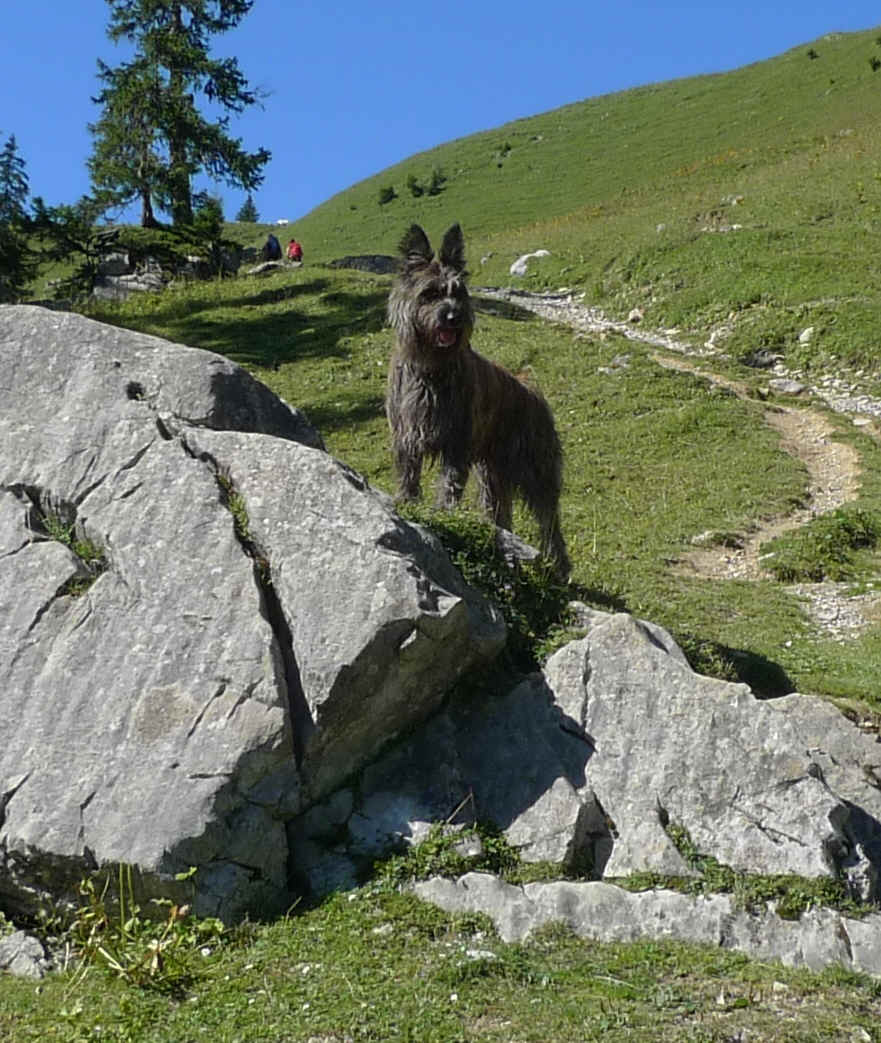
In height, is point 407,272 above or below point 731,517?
above

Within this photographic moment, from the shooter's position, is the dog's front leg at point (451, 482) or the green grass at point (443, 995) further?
the dog's front leg at point (451, 482)

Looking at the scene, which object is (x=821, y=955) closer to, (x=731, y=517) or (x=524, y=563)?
(x=524, y=563)

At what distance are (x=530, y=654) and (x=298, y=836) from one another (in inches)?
82.3

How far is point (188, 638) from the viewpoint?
23.1 ft

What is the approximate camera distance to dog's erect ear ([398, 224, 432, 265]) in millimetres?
11273

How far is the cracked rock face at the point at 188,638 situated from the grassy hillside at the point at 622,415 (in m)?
0.61

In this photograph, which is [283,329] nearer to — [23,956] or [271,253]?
[271,253]

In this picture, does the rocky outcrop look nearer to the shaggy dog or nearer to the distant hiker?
the shaggy dog

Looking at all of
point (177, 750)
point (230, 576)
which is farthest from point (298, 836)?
point (230, 576)

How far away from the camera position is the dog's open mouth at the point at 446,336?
440 inches

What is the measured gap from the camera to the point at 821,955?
6.04m

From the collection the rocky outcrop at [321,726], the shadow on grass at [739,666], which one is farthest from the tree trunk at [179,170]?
the rocky outcrop at [321,726]

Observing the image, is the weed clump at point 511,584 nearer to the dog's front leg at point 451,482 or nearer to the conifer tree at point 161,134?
the dog's front leg at point 451,482

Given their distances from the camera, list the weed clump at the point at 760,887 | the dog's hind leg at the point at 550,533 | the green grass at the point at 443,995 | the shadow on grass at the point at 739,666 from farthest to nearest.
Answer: the dog's hind leg at the point at 550,533, the shadow on grass at the point at 739,666, the weed clump at the point at 760,887, the green grass at the point at 443,995
